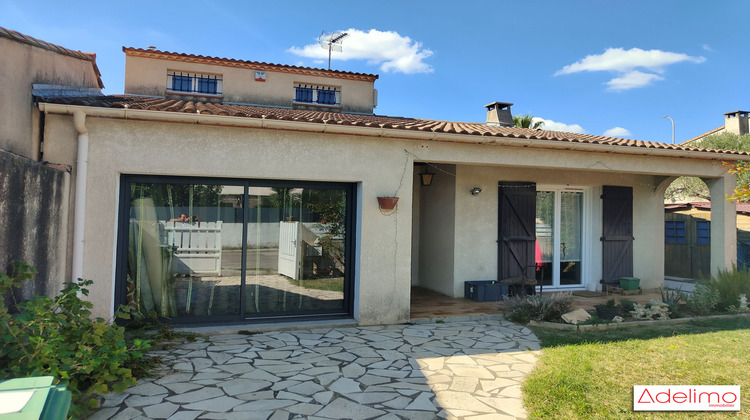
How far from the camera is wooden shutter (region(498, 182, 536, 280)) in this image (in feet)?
31.8

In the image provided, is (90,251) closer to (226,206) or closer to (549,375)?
(226,206)

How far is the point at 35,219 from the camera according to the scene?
4895 millimetres

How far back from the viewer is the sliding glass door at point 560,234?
10.3 metres

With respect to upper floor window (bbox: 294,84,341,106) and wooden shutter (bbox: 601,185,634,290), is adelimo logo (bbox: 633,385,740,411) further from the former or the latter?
upper floor window (bbox: 294,84,341,106)

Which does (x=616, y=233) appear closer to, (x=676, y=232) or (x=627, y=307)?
(x=627, y=307)

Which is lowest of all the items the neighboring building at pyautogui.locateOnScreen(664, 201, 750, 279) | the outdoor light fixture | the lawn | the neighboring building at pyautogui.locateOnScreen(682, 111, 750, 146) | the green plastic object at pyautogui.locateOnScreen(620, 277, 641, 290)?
the lawn

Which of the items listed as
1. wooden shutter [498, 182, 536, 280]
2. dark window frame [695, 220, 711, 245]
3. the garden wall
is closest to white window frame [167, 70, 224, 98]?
the garden wall

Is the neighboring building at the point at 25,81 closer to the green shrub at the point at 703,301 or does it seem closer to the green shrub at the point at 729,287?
the green shrub at the point at 703,301

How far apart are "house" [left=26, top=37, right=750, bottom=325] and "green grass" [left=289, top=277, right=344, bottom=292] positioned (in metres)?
0.02

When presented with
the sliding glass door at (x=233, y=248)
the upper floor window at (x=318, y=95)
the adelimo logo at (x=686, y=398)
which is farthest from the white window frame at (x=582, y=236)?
the upper floor window at (x=318, y=95)

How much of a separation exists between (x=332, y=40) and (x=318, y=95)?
17.7ft

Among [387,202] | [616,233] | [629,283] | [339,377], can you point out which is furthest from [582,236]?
[339,377]

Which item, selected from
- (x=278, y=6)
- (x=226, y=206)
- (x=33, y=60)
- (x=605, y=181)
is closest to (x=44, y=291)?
(x=226, y=206)

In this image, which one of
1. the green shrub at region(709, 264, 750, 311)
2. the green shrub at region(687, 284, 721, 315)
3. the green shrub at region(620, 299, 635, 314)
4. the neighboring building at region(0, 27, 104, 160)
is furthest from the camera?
the green shrub at region(709, 264, 750, 311)
